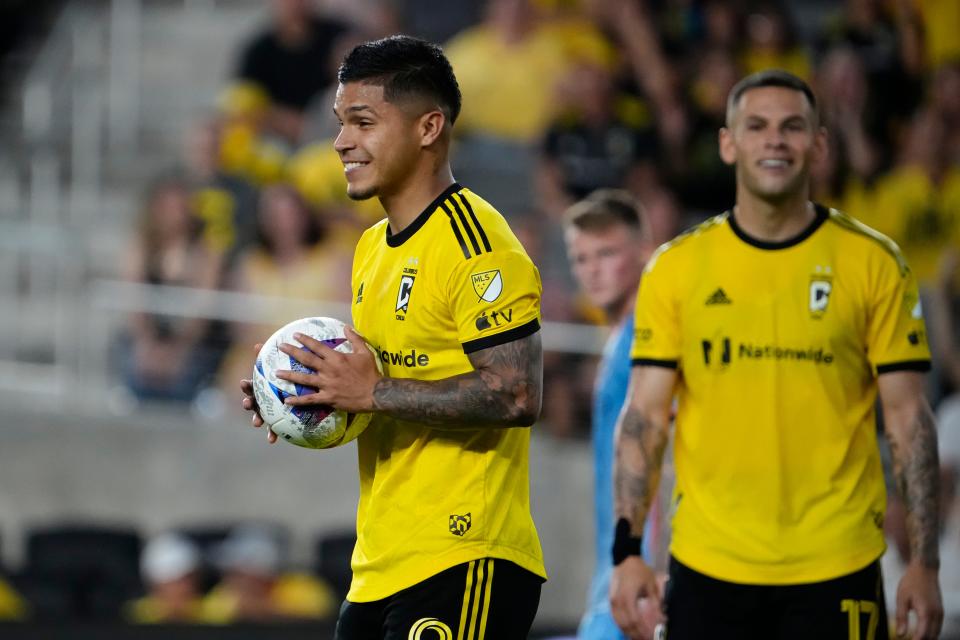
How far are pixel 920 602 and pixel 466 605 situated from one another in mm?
1364

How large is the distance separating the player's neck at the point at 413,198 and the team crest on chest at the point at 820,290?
123 cm

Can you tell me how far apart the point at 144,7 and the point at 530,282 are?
11.2 meters

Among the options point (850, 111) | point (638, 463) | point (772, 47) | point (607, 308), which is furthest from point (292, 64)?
point (638, 463)

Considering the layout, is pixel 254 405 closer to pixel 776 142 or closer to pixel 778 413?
pixel 778 413

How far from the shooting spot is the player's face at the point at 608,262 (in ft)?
18.4

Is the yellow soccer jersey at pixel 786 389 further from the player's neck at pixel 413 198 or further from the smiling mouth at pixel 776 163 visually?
the player's neck at pixel 413 198

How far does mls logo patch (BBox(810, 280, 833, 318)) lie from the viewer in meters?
4.64

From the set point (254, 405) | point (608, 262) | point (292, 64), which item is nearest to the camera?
point (254, 405)

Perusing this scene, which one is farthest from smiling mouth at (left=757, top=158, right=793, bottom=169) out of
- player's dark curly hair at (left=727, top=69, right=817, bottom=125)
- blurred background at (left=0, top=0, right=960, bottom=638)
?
blurred background at (left=0, top=0, right=960, bottom=638)

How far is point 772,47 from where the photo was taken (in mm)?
11102

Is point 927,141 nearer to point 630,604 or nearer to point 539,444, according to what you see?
point 539,444

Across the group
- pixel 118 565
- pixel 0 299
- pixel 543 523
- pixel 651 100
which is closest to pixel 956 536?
pixel 543 523

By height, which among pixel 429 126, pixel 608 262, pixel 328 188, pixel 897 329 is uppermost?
pixel 328 188

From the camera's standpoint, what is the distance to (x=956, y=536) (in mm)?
8414
